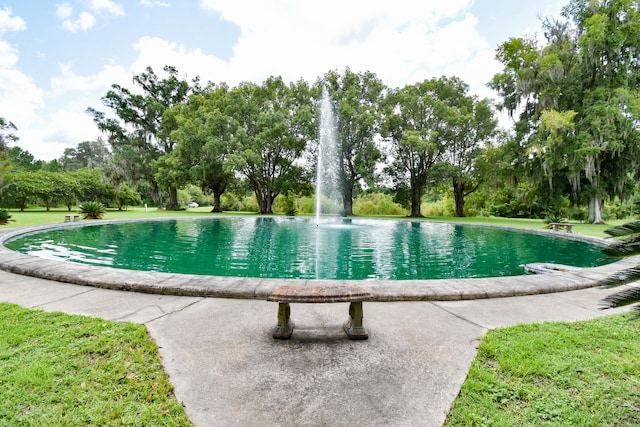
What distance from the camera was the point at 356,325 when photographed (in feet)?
8.74

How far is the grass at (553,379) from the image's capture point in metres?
1.66

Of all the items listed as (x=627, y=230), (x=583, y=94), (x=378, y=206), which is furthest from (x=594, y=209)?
(x=627, y=230)

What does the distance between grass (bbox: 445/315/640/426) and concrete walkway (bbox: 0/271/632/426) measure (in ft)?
0.52

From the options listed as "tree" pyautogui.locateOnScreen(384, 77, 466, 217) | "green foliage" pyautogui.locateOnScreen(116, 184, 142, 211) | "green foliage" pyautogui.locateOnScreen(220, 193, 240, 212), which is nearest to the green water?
"tree" pyautogui.locateOnScreen(384, 77, 466, 217)

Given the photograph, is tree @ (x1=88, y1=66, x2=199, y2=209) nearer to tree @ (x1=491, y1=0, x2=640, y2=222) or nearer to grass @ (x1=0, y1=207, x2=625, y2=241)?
grass @ (x1=0, y1=207, x2=625, y2=241)

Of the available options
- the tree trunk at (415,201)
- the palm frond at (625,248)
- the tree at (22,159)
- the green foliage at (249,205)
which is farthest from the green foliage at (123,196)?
the palm frond at (625,248)

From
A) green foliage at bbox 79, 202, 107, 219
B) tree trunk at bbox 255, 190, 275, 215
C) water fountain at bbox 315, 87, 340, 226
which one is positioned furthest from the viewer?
tree trunk at bbox 255, 190, 275, 215

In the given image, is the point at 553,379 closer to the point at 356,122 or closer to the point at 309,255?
the point at 309,255

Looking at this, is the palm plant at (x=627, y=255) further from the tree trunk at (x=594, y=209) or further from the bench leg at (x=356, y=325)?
the tree trunk at (x=594, y=209)

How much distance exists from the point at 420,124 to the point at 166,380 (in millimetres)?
26641

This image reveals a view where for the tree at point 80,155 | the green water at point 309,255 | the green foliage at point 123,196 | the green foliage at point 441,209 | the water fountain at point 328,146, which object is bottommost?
the green water at point 309,255

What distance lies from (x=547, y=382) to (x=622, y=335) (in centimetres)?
144

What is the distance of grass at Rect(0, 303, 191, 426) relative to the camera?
1.59 metres

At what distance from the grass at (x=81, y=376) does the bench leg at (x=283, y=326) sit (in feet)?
3.12
